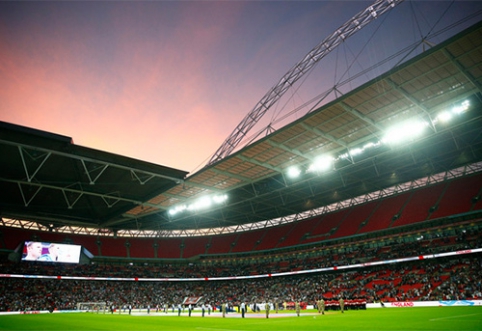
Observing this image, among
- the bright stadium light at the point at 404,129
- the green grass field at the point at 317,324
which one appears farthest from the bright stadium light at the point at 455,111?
the green grass field at the point at 317,324

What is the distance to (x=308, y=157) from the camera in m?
32.8

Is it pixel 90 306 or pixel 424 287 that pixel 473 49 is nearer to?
pixel 424 287

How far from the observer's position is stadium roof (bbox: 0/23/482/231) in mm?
23078

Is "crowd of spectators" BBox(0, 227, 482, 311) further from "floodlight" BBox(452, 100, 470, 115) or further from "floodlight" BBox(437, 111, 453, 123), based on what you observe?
"floodlight" BBox(452, 100, 470, 115)

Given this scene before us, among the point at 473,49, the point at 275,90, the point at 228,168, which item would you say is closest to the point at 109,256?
the point at 228,168

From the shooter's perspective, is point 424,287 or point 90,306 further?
point 90,306

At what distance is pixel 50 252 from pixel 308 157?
152 ft

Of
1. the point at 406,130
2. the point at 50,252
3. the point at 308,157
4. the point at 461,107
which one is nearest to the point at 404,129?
the point at 406,130

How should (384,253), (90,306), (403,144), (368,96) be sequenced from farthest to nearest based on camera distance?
(90,306) < (384,253) < (403,144) < (368,96)

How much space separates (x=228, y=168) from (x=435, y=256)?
27774 millimetres

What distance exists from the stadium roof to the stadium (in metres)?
0.18

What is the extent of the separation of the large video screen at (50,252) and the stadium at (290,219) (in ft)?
0.75

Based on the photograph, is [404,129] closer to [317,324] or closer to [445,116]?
[445,116]

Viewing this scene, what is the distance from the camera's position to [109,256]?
2562 inches
